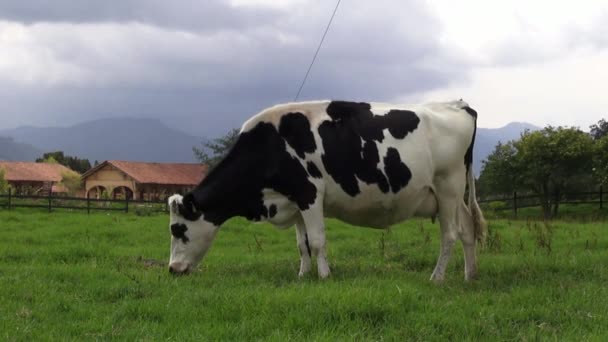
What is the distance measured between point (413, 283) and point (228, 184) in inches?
113

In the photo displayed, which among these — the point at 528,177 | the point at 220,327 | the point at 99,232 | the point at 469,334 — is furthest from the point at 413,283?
the point at 528,177

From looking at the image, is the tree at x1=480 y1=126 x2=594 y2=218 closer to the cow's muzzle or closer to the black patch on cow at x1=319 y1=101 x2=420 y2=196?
the black patch on cow at x1=319 y1=101 x2=420 y2=196

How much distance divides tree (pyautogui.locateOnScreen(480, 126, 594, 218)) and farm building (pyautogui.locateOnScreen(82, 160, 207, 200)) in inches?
1504

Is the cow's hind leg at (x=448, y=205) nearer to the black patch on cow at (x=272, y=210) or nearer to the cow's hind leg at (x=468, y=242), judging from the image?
the cow's hind leg at (x=468, y=242)

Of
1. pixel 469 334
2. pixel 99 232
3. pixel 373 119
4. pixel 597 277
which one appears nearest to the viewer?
pixel 469 334

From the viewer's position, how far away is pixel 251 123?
27.7 ft

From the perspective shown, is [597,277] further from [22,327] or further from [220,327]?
[22,327]

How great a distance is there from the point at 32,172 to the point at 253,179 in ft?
271

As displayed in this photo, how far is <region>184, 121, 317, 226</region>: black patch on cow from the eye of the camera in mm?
8141

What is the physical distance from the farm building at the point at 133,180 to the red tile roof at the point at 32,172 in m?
4.89

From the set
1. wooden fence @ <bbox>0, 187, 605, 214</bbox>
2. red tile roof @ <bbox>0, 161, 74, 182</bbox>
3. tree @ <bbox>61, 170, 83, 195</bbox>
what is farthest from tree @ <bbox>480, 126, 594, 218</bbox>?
Answer: red tile roof @ <bbox>0, 161, 74, 182</bbox>

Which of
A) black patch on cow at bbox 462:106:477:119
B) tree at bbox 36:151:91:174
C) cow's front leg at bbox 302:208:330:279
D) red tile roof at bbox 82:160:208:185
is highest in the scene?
tree at bbox 36:151:91:174

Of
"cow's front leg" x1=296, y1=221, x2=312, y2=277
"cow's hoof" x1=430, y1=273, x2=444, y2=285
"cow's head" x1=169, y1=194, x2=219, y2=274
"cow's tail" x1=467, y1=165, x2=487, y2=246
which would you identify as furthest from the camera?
"cow's tail" x1=467, y1=165, x2=487, y2=246

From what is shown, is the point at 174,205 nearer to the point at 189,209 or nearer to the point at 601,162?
the point at 189,209
